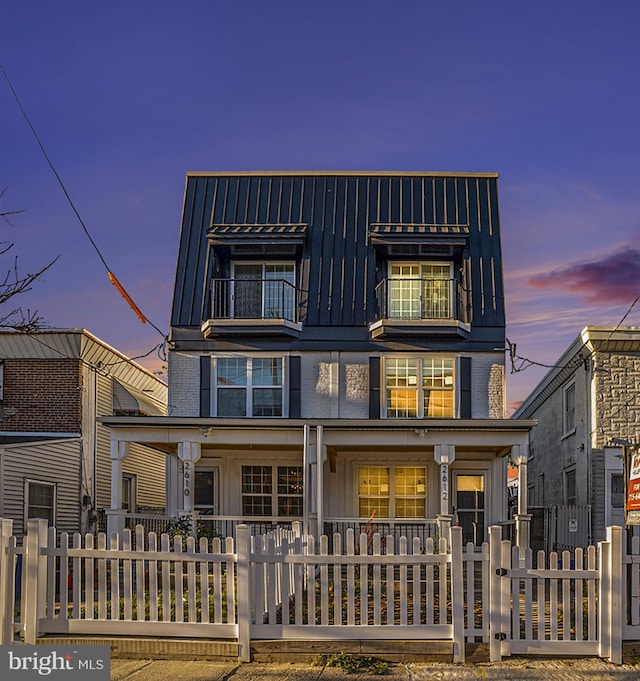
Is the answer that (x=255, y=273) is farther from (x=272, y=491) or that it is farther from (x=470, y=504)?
(x=470, y=504)

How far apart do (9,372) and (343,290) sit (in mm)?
9143

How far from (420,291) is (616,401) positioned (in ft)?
17.9

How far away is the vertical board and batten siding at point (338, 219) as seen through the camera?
2306cm

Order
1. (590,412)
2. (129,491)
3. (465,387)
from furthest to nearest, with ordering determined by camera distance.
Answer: (129,491)
(465,387)
(590,412)

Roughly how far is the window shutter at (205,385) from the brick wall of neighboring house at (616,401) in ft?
30.9

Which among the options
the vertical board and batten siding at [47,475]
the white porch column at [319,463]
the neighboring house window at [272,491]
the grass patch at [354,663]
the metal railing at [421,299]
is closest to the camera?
the grass patch at [354,663]

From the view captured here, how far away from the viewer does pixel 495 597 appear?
392 inches

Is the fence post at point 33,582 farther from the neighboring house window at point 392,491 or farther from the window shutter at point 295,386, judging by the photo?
the neighboring house window at point 392,491

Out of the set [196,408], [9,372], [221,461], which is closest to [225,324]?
[196,408]

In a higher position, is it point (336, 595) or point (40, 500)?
point (40, 500)

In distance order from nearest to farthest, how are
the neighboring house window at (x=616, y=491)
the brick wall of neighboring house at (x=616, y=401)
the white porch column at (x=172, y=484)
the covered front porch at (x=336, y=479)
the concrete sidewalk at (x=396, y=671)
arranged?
the concrete sidewalk at (x=396, y=671) → the covered front porch at (x=336, y=479) → the neighboring house window at (x=616, y=491) → the brick wall of neighboring house at (x=616, y=401) → the white porch column at (x=172, y=484)

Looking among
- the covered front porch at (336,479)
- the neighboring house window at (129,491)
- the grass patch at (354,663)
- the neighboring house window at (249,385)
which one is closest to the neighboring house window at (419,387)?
the covered front porch at (336,479)

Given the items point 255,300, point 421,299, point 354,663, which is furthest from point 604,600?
point 255,300

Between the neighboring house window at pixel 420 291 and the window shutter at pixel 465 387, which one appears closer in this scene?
the window shutter at pixel 465 387
